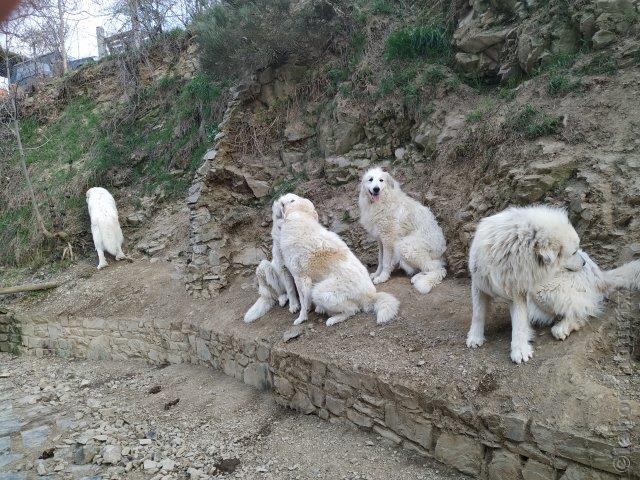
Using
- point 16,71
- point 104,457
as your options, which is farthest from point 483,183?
point 16,71

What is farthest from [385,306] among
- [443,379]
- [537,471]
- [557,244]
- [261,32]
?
[261,32]

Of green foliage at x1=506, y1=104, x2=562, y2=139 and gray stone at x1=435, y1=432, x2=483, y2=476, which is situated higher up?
green foliage at x1=506, y1=104, x2=562, y2=139

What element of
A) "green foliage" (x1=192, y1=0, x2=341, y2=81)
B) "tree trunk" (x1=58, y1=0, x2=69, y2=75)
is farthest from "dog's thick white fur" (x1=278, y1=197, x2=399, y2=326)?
"tree trunk" (x1=58, y1=0, x2=69, y2=75)

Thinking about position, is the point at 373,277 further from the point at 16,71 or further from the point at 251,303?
the point at 16,71

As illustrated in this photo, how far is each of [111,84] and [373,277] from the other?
42.1 feet

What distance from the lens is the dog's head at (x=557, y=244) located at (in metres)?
3.56

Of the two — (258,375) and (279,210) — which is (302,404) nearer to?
(258,375)

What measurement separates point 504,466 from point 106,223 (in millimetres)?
9298

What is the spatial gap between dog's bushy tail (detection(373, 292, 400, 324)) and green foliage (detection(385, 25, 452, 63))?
5.23 metres

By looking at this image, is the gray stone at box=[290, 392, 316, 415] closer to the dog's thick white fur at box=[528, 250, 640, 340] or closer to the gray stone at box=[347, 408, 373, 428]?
the gray stone at box=[347, 408, 373, 428]

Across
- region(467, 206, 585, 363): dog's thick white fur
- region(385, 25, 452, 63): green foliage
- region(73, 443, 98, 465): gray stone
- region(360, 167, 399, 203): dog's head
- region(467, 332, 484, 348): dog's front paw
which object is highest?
region(385, 25, 452, 63): green foliage

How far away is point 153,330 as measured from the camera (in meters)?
7.64

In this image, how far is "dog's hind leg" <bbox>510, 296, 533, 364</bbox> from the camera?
3643 millimetres

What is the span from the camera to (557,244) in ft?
11.8
